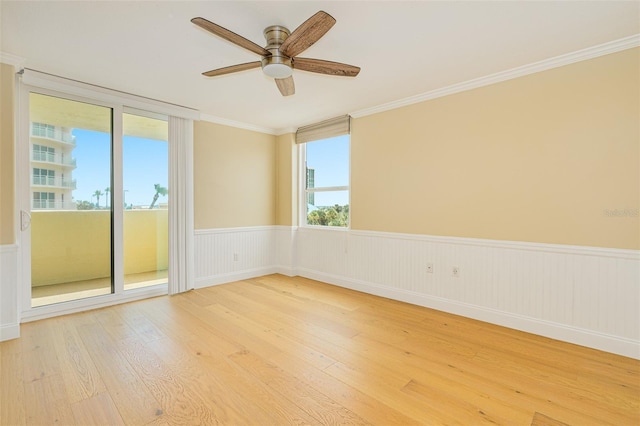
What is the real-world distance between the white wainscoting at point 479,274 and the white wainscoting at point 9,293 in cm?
186

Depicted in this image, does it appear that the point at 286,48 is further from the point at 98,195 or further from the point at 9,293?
the point at 9,293

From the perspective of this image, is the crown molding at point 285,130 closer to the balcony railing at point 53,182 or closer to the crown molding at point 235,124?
the crown molding at point 235,124

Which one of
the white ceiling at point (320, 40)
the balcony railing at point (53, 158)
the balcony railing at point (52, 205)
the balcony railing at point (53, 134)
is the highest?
the white ceiling at point (320, 40)

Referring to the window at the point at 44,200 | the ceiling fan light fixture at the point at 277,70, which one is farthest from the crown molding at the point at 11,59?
the ceiling fan light fixture at the point at 277,70

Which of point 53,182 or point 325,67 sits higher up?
point 325,67

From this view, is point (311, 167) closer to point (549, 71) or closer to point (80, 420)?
point (549, 71)

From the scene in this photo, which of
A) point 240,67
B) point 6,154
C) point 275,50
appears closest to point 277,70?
point 275,50

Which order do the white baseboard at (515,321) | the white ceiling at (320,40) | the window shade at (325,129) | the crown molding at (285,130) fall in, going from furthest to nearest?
1. the crown molding at (285,130)
2. the window shade at (325,129)
3. the white baseboard at (515,321)
4. the white ceiling at (320,40)

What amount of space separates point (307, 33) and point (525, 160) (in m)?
2.34

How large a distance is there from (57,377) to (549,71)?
182 inches

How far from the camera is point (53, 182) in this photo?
3195 mm

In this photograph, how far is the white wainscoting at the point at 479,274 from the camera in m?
2.42

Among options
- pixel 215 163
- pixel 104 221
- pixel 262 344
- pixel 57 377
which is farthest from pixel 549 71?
pixel 104 221

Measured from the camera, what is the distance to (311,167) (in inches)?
197
